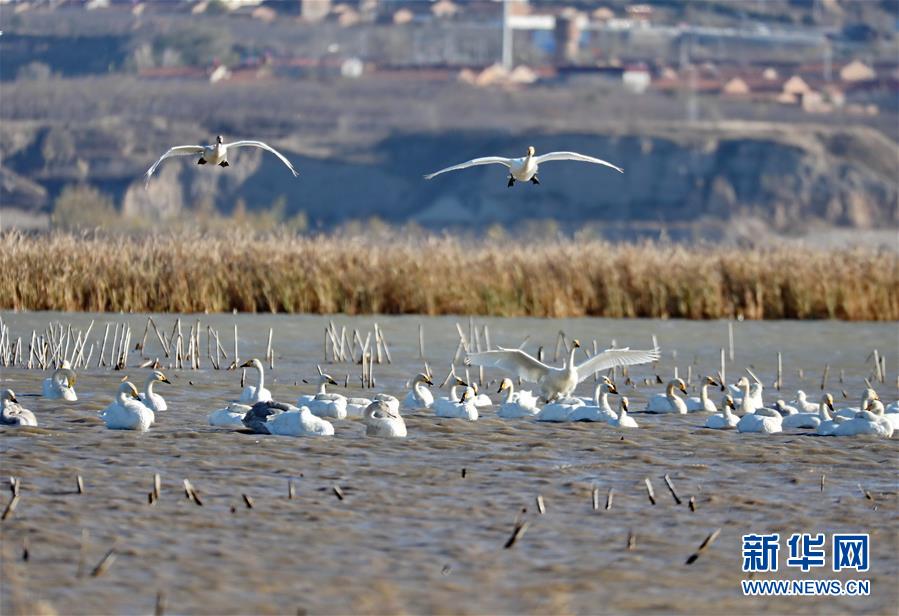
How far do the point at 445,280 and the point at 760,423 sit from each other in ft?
38.6

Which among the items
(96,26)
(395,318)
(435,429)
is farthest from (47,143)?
(435,429)

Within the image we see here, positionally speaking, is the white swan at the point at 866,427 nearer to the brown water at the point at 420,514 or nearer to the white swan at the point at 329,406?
the brown water at the point at 420,514

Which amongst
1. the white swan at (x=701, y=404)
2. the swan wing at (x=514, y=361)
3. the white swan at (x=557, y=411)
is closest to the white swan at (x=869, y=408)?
the white swan at (x=701, y=404)

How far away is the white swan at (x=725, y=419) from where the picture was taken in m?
14.7

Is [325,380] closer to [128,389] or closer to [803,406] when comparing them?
[128,389]

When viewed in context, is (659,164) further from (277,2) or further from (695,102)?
(277,2)

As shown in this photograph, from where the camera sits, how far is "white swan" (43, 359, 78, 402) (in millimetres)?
15477

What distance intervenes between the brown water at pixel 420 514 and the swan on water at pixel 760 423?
0.24 meters

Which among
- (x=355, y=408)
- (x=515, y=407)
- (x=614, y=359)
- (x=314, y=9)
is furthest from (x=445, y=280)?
(x=314, y=9)

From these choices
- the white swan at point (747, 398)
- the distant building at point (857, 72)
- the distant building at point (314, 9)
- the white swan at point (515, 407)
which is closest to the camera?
the white swan at point (515, 407)

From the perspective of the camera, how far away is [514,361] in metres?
15.3

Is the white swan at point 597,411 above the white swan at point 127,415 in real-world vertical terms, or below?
below

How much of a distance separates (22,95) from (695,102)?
3446 centimetres

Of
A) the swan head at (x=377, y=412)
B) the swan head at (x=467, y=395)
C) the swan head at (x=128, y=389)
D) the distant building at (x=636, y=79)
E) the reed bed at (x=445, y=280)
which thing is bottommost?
the reed bed at (x=445, y=280)
